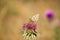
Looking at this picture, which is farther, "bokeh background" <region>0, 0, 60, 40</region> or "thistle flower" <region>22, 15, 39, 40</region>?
"bokeh background" <region>0, 0, 60, 40</region>

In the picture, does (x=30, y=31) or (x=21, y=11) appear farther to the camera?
(x=21, y=11)

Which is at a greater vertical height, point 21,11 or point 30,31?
point 21,11

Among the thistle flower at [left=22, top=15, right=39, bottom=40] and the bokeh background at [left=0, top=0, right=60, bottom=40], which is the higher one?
the bokeh background at [left=0, top=0, right=60, bottom=40]

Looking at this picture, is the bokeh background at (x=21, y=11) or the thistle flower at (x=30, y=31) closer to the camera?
the thistle flower at (x=30, y=31)

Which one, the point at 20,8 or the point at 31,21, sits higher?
the point at 20,8

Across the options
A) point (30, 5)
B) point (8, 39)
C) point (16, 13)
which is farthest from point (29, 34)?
point (30, 5)

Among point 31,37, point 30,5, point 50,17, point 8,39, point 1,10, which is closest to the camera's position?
point 31,37

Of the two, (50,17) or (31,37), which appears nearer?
(31,37)

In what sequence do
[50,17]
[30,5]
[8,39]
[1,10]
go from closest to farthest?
1. [50,17]
2. [1,10]
3. [8,39]
4. [30,5]

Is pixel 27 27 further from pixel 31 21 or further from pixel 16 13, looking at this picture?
pixel 16 13

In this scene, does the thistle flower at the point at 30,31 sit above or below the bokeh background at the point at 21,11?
below

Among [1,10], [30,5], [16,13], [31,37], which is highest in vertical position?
[30,5]
